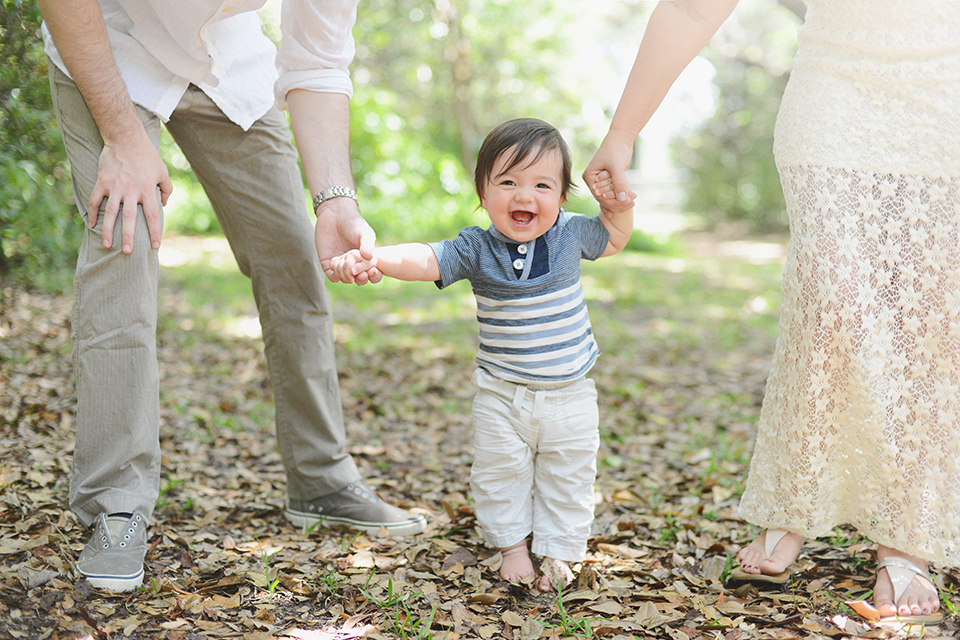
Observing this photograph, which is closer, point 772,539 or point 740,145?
point 772,539

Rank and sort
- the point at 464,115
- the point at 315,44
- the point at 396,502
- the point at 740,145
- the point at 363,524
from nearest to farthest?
the point at 315,44 < the point at 363,524 < the point at 396,502 < the point at 464,115 < the point at 740,145

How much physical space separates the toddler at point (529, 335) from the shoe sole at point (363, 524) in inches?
16.4

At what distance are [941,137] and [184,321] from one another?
4.92 metres

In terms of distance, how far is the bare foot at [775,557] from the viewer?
7.76 ft

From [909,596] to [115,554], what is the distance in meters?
2.12

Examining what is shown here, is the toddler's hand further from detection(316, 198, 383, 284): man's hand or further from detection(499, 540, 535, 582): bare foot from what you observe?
detection(499, 540, 535, 582): bare foot

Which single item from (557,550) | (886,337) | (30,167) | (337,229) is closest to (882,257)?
(886,337)

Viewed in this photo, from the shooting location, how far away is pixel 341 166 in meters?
2.47

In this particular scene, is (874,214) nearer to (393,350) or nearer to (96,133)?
(96,133)

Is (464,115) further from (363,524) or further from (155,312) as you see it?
(155,312)

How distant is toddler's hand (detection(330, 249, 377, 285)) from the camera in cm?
A: 213

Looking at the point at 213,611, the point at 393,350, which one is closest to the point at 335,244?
the point at 213,611

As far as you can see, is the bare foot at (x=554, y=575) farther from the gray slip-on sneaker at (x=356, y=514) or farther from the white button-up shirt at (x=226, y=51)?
the white button-up shirt at (x=226, y=51)

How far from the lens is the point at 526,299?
2309 mm
